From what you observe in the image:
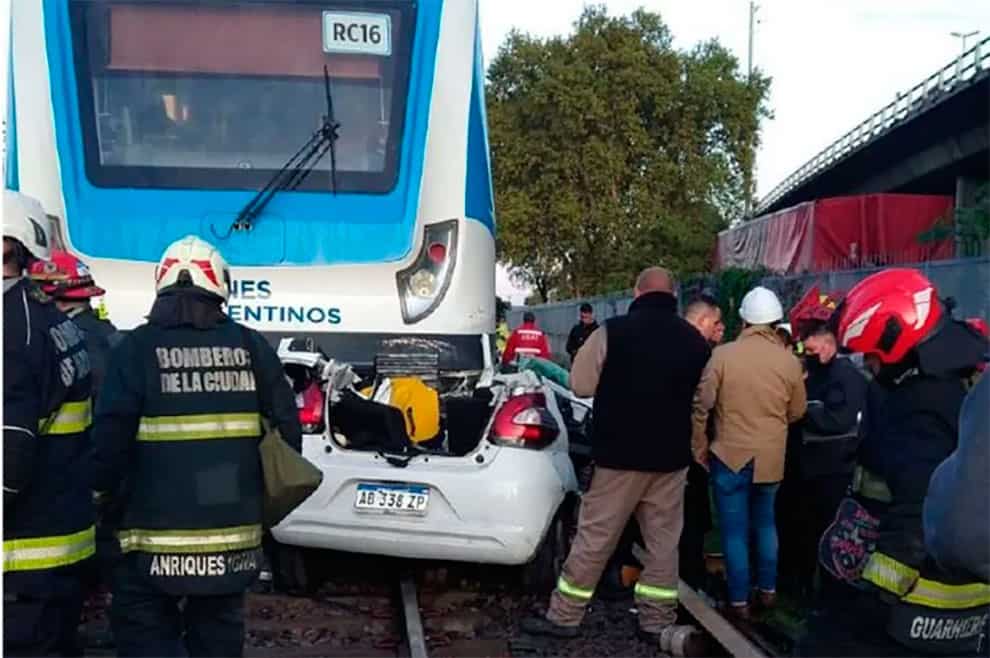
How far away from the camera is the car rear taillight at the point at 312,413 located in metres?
6.91

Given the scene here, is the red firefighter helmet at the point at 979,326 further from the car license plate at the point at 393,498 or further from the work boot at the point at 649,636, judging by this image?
the car license plate at the point at 393,498

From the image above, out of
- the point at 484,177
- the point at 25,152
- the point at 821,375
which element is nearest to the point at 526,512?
the point at 821,375

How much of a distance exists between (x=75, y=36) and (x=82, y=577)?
427 cm

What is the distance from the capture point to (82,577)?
4273mm

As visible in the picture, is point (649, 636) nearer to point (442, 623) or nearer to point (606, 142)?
point (442, 623)

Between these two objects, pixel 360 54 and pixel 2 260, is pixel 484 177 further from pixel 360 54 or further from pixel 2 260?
pixel 2 260

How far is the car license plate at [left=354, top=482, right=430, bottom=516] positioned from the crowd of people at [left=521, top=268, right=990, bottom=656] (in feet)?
2.56

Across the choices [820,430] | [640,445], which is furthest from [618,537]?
[820,430]

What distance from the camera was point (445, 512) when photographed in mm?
6633

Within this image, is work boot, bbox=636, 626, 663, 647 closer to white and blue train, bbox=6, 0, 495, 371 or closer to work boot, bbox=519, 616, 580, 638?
work boot, bbox=519, 616, 580, 638

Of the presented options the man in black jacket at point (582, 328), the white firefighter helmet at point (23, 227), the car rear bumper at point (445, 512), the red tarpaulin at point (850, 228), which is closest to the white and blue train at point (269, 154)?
the car rear bumper at point (445, 512)

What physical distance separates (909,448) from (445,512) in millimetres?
3287

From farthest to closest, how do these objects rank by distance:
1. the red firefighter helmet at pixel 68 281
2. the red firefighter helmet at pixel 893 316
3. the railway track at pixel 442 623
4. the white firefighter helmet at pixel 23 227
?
the railway track at pixel 442 623, the red firefighter helmet at pixel 68 281, the white firefighter helmet at pixel 23 227, the red firefighter helmet at pixel 893 316

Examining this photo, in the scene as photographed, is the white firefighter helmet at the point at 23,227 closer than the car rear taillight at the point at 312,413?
Yes
